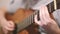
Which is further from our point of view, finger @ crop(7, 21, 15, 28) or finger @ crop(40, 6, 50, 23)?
finger @ crop(7, 21, 15, 28)

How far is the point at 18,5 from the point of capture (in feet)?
2.89

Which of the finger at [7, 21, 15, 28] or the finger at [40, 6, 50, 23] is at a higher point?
the finger at [40, 6, 50, 23]

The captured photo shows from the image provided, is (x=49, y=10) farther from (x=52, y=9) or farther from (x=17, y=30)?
(x=17, y=30)

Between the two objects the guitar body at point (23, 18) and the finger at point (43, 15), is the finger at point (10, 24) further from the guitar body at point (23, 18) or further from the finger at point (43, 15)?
the finger at point (43, 15)

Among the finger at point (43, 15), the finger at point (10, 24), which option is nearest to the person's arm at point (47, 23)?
the finger at point (43, 15)

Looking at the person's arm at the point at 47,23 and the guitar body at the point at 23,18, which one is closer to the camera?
the person's arm at the point at 47,23

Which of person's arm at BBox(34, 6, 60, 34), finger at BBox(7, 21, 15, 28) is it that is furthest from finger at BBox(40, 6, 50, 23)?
finger at BBox(7, 21, 15, 28)

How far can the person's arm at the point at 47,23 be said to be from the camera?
655 mm

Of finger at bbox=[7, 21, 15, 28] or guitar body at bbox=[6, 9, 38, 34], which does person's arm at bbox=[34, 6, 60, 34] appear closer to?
guitar body at bbox=[6, 9, 38, 34]

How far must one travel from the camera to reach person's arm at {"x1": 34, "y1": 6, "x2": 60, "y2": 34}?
0.66 metres

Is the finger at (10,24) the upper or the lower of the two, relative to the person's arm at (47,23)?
lower

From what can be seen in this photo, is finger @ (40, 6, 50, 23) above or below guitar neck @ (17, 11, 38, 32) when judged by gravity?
above

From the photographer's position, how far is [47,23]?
0.68 m

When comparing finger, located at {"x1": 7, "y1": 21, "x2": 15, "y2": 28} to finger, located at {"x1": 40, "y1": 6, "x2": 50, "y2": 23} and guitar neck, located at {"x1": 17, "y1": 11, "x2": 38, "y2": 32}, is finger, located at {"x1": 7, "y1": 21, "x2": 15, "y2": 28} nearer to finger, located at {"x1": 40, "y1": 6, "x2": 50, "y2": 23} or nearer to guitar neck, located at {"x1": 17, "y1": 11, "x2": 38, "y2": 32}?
guitar neck, located at {"x1": 17, "y1": 11, "x2": 38, "y2": 32}
